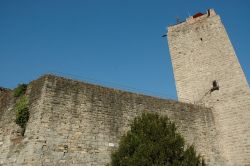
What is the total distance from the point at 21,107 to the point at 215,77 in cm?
1013

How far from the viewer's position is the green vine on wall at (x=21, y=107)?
10367 mm

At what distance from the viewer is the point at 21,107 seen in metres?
10.7

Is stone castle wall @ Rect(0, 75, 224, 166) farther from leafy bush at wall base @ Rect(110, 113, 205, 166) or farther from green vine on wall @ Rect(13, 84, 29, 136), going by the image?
leafy bush at wall base @ Rect(110, 113, 205, 166)

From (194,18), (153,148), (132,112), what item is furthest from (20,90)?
(194,18)

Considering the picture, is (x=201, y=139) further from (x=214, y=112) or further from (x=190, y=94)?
(x=190, y=94)

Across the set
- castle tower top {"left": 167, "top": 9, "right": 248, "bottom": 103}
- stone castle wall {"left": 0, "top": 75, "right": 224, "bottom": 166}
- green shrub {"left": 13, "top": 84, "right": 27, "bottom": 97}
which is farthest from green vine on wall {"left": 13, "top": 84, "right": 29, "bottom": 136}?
castle tower top {"left": 167, "top": 9, "right": 248, "bottom": 103}

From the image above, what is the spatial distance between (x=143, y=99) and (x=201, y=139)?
3336 mm

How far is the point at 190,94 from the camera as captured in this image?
54.0 feet

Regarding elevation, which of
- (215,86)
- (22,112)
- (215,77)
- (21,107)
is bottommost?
(22,112)

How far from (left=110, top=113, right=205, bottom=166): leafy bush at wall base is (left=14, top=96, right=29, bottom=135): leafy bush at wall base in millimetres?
3420

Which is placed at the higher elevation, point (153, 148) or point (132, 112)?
point (132, 112)

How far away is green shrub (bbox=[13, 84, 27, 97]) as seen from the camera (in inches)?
446

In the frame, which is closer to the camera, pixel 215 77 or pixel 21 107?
pixel 21 107

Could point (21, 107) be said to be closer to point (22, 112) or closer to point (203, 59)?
point (22, 112)
